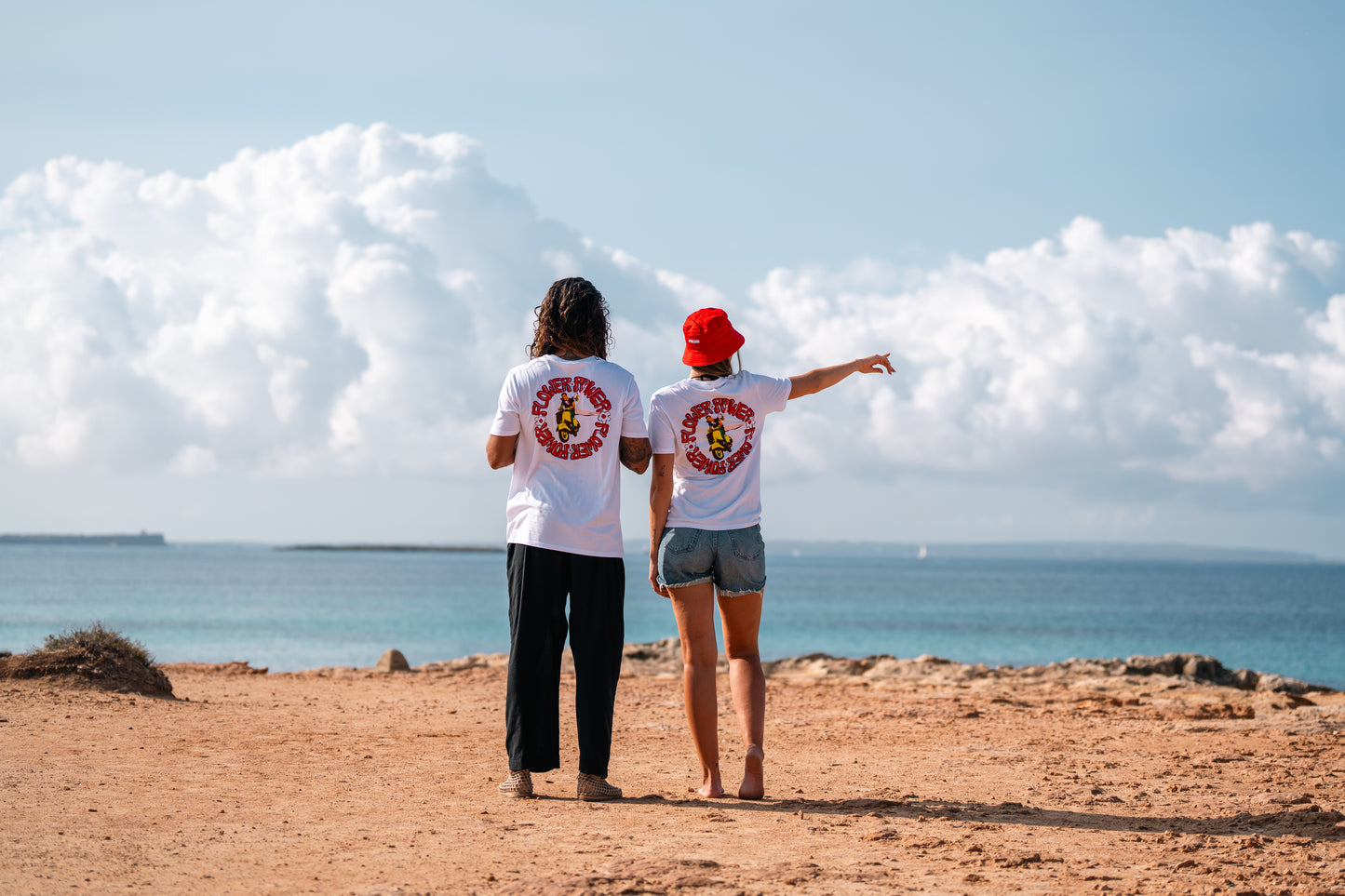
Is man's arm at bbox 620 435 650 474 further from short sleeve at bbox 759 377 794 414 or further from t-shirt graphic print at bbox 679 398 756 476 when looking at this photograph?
short sleeve at bbox 759 377 794 414

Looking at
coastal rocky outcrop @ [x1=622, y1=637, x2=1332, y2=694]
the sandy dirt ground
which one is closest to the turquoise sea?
coastal rocky outcrop @ [x1=622, y1=637, x2=1332, y2=694]

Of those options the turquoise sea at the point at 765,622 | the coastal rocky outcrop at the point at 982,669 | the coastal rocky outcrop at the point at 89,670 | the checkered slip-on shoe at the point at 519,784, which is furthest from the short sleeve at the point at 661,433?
the turquoise sea at the point at 765,622

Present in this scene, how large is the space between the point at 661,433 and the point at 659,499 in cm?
30

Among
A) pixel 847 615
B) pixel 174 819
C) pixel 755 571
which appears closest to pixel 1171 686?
pixel 755 571

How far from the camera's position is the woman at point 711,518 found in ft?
15.4

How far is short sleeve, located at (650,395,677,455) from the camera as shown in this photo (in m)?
4.74

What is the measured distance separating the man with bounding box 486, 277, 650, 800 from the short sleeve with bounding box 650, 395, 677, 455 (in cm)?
9

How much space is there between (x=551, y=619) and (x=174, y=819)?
1.67m

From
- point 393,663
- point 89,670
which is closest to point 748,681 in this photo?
point 89,670

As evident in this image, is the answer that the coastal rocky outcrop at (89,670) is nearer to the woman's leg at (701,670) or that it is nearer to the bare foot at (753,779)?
the woman's leg at (701,670)

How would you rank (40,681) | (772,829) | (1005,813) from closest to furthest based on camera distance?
(772,829) < (1005,813) < (40,681)

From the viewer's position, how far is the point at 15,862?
3459mm

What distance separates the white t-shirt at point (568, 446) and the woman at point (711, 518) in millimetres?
219

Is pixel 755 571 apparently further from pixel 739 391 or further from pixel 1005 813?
pixel 1005 813
